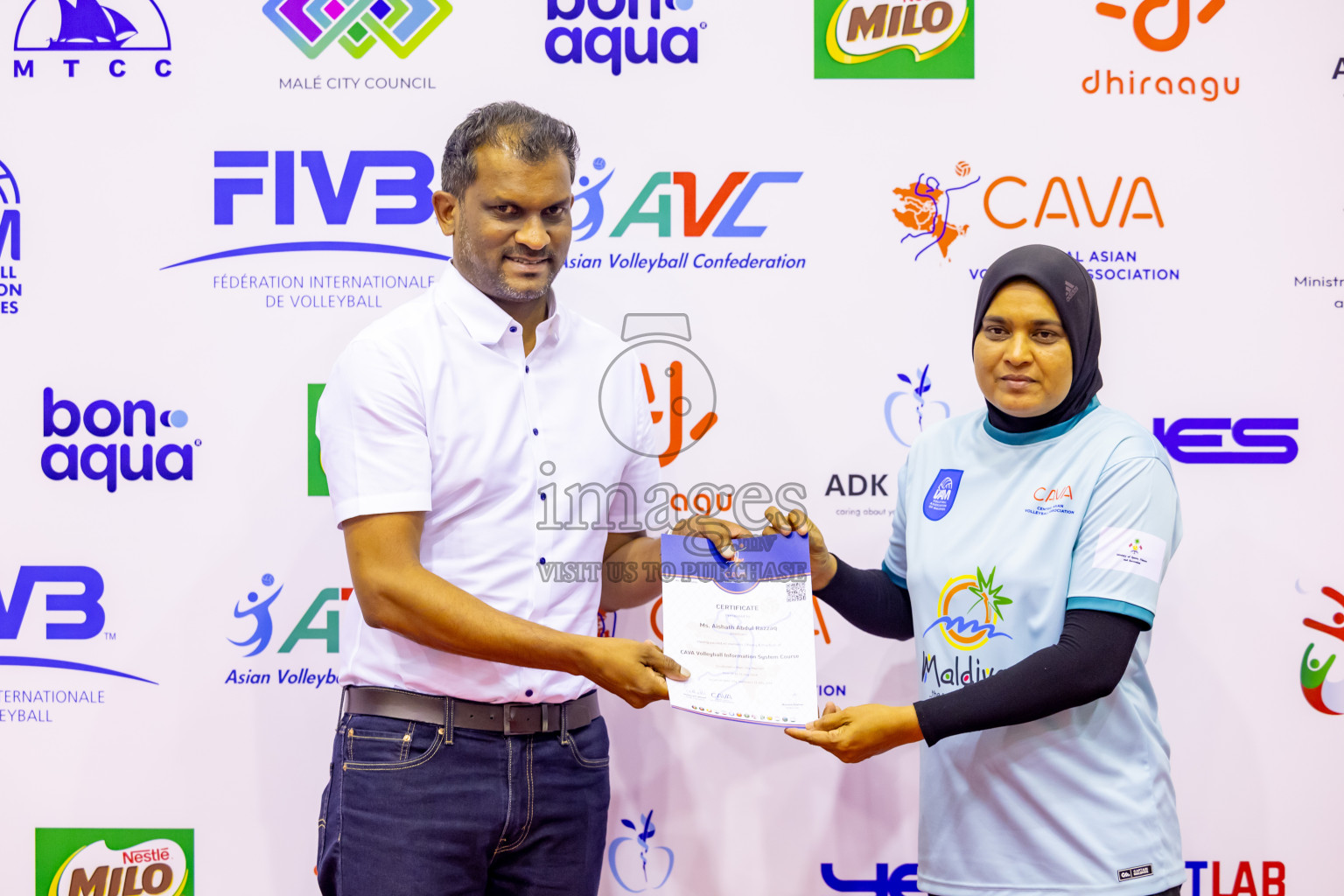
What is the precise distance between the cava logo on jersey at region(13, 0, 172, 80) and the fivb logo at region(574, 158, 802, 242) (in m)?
1.10

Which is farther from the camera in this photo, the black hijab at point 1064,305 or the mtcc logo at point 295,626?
the mtcc logo at point 295,626

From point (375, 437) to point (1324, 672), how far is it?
93.9 inches

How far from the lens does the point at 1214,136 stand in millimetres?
2580

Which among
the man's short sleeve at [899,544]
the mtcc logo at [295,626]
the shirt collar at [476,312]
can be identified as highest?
the shirt collar at [476,312]

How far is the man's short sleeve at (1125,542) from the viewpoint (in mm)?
1738

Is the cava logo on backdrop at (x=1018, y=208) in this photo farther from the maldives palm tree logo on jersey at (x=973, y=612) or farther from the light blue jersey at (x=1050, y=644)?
the maldives palm tree logo on jersey at (x=973, y=612)

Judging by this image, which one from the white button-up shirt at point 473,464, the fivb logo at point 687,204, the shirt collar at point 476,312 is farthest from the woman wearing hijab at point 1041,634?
the shirt collar at point 476,312

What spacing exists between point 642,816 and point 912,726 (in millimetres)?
1069

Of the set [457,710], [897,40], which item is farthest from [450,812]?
[897,40]

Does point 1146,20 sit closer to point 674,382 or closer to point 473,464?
point 674,382

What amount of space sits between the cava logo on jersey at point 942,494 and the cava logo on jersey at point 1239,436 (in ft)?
3.03

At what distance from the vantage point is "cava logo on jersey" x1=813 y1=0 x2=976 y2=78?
2559mm

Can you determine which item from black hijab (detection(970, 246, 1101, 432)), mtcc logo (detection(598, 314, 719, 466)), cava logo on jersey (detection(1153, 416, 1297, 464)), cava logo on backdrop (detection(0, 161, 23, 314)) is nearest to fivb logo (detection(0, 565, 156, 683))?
cava logo on backdrop (detection(0, 161, 23, 314))

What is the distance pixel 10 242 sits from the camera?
256cm
